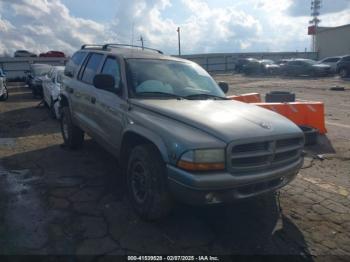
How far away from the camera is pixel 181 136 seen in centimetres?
326

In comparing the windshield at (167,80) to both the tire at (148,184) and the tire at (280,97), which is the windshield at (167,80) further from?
the tire at (280,97)

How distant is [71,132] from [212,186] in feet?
14.0

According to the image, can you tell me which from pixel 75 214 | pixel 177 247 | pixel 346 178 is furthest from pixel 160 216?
pixel 346 178

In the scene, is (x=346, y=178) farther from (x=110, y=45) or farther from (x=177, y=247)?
(x=110, y=45)

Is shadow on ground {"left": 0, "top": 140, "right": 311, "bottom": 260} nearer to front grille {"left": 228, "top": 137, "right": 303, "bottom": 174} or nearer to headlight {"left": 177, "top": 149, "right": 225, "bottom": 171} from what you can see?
front grille {"left": 228, "top": 137, "right": 303, "bottom": 174}

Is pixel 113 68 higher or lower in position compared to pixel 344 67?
lower

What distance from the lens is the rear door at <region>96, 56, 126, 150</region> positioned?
439cm

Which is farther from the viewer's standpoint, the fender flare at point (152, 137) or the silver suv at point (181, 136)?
the fender flare at point (152, 137)

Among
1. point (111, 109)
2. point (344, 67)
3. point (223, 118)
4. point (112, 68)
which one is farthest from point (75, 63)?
point (344, 67)

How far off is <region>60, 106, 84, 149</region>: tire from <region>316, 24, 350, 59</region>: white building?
161 ft

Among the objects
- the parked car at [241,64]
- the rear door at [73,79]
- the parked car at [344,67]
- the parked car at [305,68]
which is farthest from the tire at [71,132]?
the parked car at [241,64]

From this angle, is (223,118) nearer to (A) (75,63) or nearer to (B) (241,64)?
(A) (75,63)

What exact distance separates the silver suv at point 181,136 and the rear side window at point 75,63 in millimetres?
1054

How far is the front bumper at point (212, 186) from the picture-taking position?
123 inches
